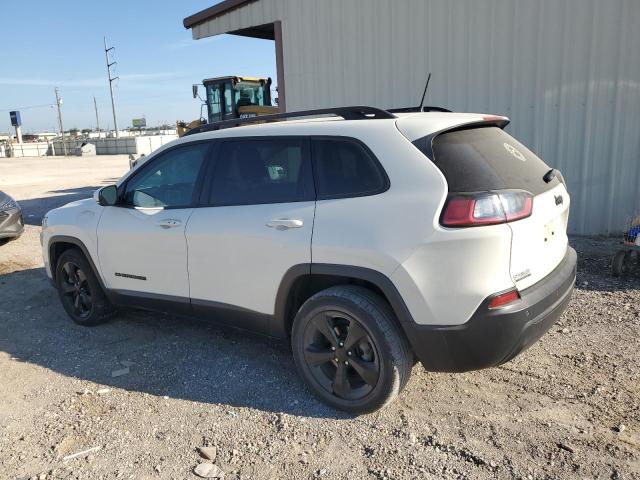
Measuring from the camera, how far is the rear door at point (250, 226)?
3260 mm

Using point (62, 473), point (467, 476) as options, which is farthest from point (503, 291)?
point (62, 473)

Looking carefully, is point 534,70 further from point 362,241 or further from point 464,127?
point 362,241

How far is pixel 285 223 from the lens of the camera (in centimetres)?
324

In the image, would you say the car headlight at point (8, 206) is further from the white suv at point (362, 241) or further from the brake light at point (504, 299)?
the brake light at point (504, 299)

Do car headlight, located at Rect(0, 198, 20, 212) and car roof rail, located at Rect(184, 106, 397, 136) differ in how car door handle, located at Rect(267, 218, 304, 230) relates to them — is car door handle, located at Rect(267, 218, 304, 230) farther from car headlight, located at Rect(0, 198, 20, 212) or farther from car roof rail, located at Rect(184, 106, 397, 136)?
car headlight, located at Rect(0, 198, 20, 212)

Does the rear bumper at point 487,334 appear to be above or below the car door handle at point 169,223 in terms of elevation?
below

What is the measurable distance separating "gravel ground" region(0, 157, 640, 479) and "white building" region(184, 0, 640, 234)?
3093mm

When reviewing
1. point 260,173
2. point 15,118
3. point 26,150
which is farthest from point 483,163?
point 15,118

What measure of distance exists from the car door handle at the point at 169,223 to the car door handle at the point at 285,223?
86 cm

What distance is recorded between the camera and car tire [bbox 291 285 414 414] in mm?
2971

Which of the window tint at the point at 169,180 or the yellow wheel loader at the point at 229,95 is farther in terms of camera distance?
the yellow wheel loader at the point at 229,95

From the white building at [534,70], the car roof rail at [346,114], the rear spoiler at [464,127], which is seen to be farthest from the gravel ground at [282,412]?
the white building at [534,70]

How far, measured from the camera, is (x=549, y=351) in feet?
12.8

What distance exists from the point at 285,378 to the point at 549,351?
6.41 feet
